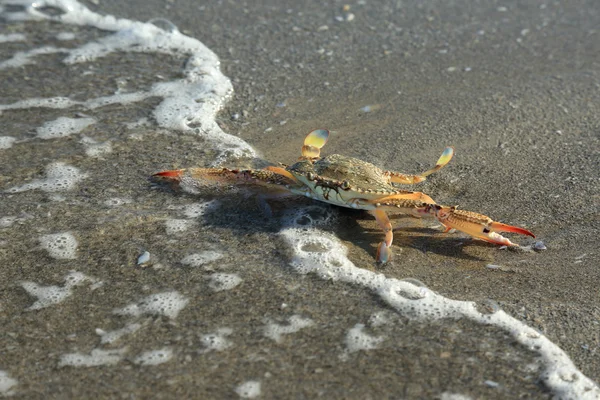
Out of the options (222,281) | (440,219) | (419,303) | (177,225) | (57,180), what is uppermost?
(440,219)

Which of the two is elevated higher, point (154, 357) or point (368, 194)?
point (368, 194)

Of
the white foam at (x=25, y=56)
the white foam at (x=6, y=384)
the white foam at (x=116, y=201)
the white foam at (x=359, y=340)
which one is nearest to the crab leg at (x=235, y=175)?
the white foam at (x=116, y=201)

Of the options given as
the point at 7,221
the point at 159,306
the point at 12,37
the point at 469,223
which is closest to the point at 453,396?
the point at 469,223

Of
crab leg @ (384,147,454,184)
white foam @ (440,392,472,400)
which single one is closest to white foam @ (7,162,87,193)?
crab leg @ (384,147,454,184)

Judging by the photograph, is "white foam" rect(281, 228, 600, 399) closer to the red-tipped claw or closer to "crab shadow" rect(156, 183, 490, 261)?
"crab shadow" rect(156, 183, 490, 261)

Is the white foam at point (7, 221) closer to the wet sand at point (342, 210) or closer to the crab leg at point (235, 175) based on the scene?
the wet sand at point (342, 210)

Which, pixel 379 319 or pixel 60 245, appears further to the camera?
pixel 60 245

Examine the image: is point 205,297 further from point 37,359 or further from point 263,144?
point 263,144

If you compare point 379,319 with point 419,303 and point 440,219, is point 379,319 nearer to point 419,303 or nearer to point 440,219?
point 419,303
